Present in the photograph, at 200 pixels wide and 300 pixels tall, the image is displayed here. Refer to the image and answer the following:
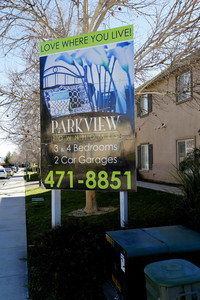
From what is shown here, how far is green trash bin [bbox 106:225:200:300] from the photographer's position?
328cm

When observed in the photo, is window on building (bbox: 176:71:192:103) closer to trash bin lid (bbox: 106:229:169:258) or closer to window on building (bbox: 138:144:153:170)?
window on building (bbox: 138:144:153:170)

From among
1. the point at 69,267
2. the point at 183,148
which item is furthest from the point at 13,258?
the point at 183,148

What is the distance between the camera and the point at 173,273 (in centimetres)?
242

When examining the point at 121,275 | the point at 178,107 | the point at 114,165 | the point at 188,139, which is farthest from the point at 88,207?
the point at 178,107

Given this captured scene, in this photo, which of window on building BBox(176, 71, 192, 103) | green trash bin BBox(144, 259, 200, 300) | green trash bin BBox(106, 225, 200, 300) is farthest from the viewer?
window on building BBox(176, 71, 192, 103)

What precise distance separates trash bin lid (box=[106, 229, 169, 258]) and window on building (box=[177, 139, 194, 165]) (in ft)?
36.7

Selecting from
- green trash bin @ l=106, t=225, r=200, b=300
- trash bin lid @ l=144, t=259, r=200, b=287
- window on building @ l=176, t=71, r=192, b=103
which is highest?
window on building @ l=176, t=71, r=192, b=103

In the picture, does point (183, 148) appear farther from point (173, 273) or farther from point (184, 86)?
point (173, 273)

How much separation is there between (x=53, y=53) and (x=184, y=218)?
400cm

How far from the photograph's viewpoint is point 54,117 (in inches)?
223

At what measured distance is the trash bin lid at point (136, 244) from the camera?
3.29 metres

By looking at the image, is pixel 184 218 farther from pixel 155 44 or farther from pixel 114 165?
pixel 155 44

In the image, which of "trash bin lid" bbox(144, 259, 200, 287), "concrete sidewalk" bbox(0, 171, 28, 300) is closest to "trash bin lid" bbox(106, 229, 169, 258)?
"trash bin lid" bbox(144, 259, 200, 287)

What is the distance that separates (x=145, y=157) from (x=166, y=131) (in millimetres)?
3596
